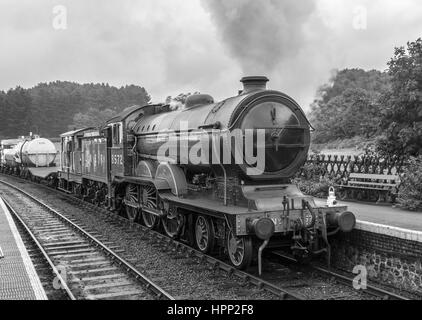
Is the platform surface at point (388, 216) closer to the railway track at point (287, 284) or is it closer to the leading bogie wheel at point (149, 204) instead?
the railway track at point (287, 284)

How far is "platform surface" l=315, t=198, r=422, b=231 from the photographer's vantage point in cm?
1050

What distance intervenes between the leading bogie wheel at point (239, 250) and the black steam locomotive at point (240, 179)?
0.7 inches

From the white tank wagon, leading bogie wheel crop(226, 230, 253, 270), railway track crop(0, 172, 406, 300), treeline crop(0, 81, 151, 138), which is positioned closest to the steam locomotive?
leading bogie wheel crop(226, 230, 253, 270)

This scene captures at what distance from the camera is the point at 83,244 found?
11805 millimetres

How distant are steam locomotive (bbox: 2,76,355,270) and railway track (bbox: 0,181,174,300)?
1657 mm

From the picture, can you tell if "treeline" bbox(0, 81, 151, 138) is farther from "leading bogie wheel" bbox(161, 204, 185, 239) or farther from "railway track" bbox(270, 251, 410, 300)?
"railway track" bbox(270, 251, 410, 300)

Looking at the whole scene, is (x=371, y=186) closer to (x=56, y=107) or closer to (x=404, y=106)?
(x=404, y=106)

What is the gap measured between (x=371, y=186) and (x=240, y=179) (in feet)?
24.8

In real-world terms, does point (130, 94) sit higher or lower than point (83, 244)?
higher

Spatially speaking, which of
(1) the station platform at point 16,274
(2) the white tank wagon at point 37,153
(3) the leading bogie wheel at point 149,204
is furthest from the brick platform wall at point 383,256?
(2) the white tank wagon at point 37,153

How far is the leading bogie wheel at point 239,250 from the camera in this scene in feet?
27.6

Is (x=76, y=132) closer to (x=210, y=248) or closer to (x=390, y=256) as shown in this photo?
(x=210, y=248)

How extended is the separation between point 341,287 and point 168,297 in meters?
2.95
